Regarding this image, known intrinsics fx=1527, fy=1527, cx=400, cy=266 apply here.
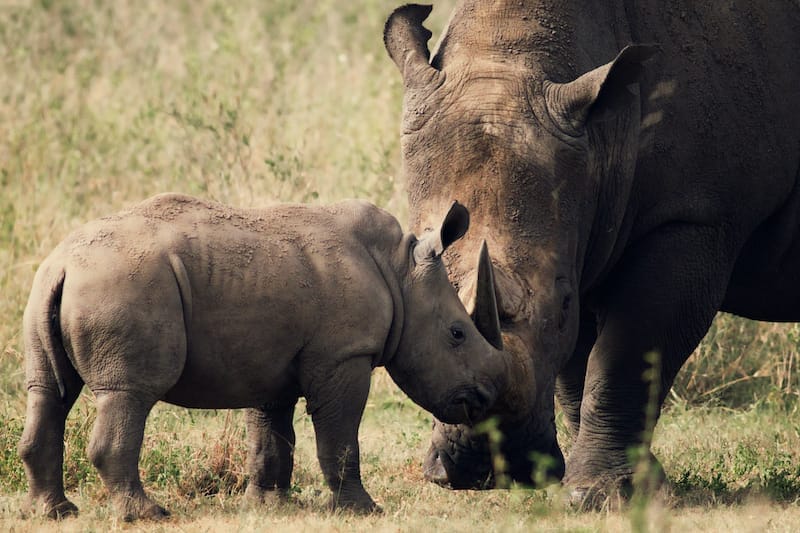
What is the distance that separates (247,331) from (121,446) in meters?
0.62

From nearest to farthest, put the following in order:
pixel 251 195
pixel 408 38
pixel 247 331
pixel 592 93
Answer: pixel 247 331
pixel 592 93
pixel 408 38
pixel 251 195

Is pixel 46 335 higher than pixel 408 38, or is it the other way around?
pixel 408 38

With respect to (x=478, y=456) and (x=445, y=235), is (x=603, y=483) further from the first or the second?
(x=445, y=235)

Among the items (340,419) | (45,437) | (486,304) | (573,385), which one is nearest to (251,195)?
(573,385)

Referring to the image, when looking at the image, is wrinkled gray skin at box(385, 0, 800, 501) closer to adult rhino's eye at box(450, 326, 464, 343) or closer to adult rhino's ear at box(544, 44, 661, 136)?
adult rhino's ear at box(544, 44, 661, 136)

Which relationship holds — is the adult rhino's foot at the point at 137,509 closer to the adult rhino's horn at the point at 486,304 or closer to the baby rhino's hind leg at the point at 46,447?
the baby rhino's hind leg at the point at 46,447

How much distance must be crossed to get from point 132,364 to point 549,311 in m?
1.59

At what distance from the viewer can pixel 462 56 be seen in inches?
245

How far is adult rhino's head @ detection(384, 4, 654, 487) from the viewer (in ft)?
18.6

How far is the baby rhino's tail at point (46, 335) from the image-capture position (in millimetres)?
5215

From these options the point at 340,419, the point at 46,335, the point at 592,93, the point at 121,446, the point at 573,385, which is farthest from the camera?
the point at 573,385

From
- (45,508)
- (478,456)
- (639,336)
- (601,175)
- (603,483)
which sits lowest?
(603,483)

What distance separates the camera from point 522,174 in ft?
19.0

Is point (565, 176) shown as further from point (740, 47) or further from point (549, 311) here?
point (740, 47)
